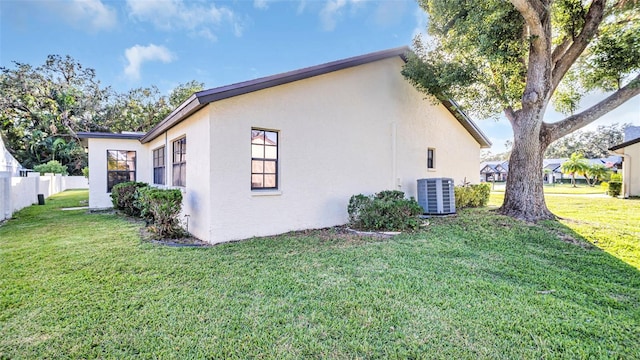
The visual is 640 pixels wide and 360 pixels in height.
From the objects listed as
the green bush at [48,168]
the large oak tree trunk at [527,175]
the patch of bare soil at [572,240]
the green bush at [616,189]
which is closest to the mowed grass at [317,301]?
the patch of bare soil at [572,240]

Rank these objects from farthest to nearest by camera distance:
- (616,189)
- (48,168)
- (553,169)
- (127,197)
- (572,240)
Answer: (553,169), (48,168), (616,189), (127,197), (572,240)

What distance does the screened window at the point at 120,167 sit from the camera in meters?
12.0

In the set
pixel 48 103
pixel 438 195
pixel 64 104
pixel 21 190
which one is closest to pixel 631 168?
pixel 438 195

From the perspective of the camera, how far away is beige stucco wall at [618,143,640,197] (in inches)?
635

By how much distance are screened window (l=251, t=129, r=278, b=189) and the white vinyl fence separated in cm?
830

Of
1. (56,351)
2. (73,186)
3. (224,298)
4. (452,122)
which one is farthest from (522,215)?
(73,186)

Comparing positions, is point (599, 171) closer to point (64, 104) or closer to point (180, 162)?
point (180, 162)

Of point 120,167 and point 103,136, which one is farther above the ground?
point 103,136

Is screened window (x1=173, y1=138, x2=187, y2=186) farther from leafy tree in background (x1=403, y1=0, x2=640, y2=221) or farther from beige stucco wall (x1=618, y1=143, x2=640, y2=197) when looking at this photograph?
beige stucco wall (x1=618, y1=143, x2=640, y2=197)

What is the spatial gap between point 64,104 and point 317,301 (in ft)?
113

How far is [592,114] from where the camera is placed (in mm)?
8359

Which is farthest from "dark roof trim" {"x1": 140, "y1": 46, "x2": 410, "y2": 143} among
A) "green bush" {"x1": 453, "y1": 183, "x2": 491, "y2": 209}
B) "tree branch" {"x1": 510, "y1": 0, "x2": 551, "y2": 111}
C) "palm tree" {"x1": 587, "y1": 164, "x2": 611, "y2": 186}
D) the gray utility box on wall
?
"palm tree" {"x1": 587, "y1": 164, "x2": 611, "y2": 186}

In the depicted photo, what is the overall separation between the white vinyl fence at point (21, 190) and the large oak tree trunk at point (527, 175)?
51.5 ft

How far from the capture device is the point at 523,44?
8.55 metres
